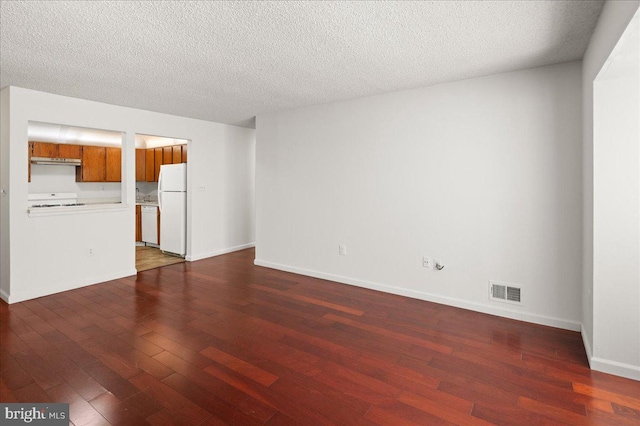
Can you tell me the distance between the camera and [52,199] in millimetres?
5855

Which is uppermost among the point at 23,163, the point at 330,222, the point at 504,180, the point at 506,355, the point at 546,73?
the point at 546,73

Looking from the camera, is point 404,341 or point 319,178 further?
point 319,178

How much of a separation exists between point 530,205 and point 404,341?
5.83 feet

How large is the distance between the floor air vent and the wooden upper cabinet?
5.92m

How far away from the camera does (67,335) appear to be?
2.81m

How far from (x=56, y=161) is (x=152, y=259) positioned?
241 cm

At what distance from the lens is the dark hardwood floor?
1.89m

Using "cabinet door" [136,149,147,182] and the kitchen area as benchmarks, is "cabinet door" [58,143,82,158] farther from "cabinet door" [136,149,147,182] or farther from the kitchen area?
"cabinet door" [136,149,147,182]

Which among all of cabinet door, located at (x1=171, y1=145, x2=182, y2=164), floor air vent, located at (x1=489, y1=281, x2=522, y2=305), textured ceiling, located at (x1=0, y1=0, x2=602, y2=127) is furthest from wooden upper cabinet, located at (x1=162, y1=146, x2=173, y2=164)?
floor air vent, located at (x1=489, y1=281, x2=522, y2=305)

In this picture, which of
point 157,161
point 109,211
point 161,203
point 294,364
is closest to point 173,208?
point 161,203

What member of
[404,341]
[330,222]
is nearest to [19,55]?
[330,222]

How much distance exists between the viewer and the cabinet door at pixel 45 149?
552 cm

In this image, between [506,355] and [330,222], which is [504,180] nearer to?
[506,355]

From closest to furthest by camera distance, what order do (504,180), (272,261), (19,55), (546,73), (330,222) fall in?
(19,55)
(546,73)
(504,180)
(330,222)
(272,261)
